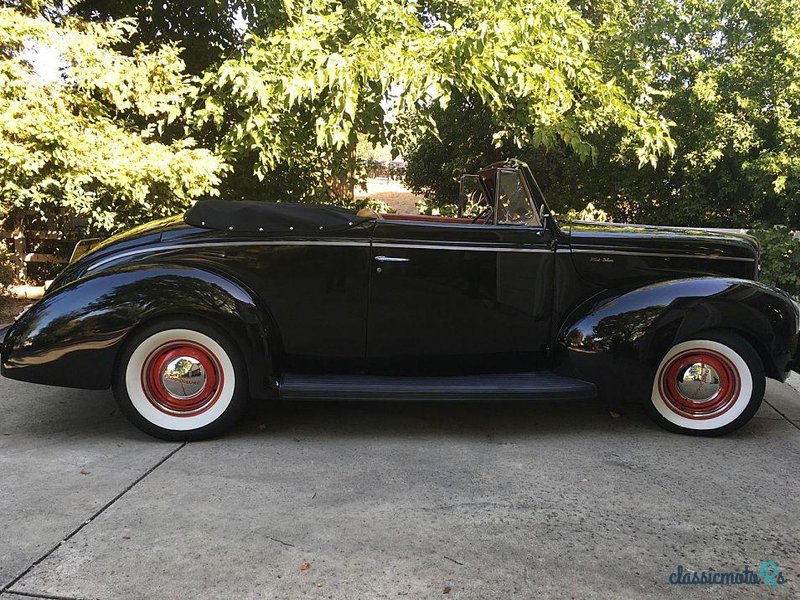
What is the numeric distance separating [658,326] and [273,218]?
2.27 meters

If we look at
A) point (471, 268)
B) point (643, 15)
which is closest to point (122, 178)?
point (471, 268)

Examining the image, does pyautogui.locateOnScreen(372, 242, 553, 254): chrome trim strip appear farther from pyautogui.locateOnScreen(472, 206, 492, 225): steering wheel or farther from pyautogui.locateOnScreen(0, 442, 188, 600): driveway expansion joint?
pyautogui.locateOnScreen(0, 442, 188, 600): driveway expansion joint

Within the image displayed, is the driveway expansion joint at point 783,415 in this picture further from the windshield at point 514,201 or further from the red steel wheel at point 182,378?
the red steel wheel at point 182,378

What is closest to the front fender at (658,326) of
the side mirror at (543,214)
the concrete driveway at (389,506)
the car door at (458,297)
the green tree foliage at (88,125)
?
the car door at (458,297)

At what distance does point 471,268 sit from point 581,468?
49.4 inches

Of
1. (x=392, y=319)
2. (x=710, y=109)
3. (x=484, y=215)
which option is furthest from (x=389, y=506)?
(x=710, y=109)

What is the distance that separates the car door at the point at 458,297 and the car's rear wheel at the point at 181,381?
81cm

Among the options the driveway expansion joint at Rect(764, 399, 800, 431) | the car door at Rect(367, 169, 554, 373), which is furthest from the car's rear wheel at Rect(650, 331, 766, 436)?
the car door at Rect(367, 169, 554, 373)

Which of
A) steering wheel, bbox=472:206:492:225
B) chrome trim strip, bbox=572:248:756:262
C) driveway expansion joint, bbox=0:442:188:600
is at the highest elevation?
steering wheel, bbox=472:206:492:225

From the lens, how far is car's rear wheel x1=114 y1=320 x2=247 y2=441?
3357 millimetres

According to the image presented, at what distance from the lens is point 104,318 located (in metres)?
3.27

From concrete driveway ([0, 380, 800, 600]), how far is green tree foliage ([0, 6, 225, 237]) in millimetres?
2651

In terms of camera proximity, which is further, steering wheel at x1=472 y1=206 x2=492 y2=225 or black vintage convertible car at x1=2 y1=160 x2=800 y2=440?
steering wheel at x1=472 y1=206 x2=492 y2=225

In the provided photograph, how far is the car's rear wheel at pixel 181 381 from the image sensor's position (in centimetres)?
336
